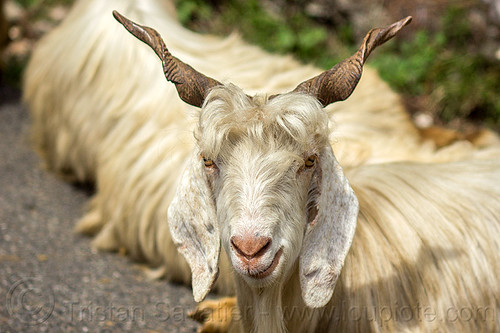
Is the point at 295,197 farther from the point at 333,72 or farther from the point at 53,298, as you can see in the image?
the point at 53,298

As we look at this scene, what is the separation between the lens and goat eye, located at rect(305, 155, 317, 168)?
248 cm

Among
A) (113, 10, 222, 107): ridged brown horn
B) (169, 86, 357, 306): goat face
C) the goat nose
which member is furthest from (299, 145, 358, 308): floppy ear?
(113, 10, 222, 107): ridged brown horn

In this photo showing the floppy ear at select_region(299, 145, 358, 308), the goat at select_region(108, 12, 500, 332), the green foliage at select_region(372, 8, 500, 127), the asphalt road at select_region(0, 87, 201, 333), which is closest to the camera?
the goat at select_region(108, 12, 500, 332)

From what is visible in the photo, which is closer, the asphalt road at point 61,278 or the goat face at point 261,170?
the goat face at point 261,170

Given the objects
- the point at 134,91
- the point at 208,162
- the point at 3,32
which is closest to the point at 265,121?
the point at 208,162

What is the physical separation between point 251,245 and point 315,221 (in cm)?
37

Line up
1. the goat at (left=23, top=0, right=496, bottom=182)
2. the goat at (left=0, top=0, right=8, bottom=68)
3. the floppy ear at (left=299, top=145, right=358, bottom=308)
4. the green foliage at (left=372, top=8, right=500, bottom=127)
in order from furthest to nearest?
the goat at (left=0, top=0, right=8, bottom=68) < the green foliage at (left=372, top=8, right=500, bottom=127) < the goat at (left=23, top=0, right=496, bottom=182) < the floppy ear at (left=299, top=145, right=358, bottom=308)

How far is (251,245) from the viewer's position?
224 centimetres

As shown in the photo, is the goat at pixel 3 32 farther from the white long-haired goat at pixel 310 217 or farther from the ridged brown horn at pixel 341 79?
the ridged brown horn at pixel 341 79

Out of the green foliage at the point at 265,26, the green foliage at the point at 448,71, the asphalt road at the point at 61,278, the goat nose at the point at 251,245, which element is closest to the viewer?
the goat nose at the point at 251,245

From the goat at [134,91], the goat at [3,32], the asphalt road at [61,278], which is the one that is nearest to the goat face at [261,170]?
the asphalt road at [61,278]

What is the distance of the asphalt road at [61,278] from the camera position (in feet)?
11.8

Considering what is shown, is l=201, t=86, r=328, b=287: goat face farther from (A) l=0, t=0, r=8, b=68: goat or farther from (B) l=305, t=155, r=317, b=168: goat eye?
(A) l=0, t=0, r=8, b=68: goat

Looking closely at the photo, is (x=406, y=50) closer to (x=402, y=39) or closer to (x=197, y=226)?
(x=402, y=39)
